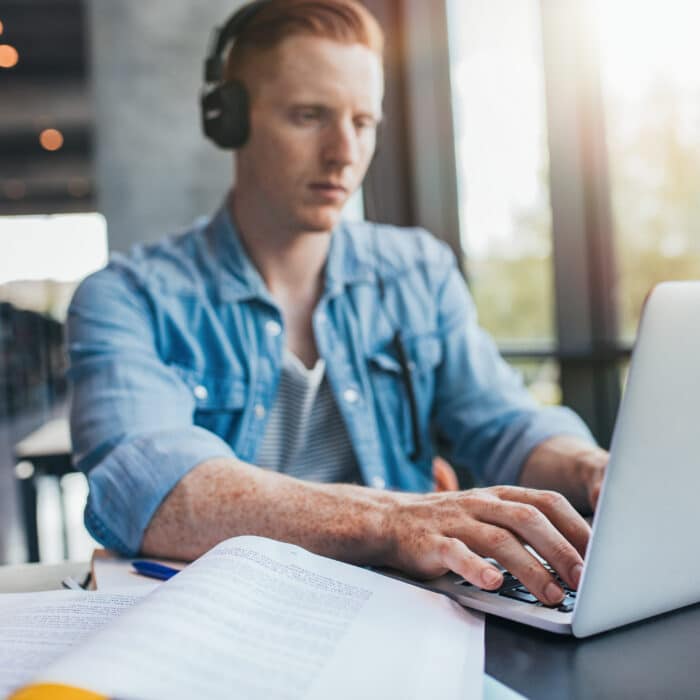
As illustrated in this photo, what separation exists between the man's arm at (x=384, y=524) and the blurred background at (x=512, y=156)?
1.64 m

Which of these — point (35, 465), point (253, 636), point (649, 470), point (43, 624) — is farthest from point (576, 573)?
point (35, 465)

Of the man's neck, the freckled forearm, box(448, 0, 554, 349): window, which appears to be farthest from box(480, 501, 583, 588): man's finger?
box(448, 0, 554, 349): window

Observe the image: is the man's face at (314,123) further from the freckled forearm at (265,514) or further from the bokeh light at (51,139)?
the bokeh light at (51,139)

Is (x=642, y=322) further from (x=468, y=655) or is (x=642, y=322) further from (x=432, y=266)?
(x=432, y=266)

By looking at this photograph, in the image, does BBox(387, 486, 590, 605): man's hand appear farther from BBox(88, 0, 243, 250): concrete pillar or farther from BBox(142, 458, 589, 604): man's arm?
BBox(88, 0, 243, 250): concrete pillar

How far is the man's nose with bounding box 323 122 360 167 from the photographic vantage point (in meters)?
1.35

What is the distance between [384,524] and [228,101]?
96 centimetres

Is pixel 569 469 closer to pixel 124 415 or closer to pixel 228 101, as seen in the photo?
pixel 124 415

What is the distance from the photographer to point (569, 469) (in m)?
1.10

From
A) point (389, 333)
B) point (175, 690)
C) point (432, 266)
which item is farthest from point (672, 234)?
point (175, 690)

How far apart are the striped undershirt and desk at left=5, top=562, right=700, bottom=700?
2.54 feet

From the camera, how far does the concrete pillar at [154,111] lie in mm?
2781

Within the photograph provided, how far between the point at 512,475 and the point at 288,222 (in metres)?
0.60

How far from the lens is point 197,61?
9.15 feet
